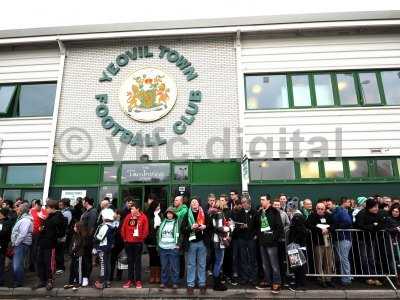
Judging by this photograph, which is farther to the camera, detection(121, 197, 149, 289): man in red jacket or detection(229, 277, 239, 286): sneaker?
detection(229, 277, 239, 286): sneaker

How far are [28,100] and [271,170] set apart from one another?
34.2 ft

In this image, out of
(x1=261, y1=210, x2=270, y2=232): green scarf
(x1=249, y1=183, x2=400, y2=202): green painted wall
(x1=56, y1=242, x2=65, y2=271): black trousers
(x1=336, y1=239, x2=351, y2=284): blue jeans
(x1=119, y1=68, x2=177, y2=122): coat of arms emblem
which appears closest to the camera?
(x1=261, y1=210, x2=270, y2=232): green scarf

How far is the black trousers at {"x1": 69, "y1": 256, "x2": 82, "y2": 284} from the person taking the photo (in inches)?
320

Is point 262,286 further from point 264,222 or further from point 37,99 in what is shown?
point 37,99

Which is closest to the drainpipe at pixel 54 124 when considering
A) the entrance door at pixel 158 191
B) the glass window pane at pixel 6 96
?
the glass window pane at pixel 6 96

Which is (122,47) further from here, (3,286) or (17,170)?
(3,286)

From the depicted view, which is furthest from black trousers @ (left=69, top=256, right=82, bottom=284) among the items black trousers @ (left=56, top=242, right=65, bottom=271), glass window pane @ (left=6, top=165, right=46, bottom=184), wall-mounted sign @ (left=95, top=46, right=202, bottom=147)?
glass window pane @ (left=6, top=165, right=46, bottom=184)

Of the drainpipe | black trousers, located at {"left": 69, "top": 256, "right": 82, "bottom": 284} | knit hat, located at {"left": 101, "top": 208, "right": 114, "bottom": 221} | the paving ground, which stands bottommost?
the paving ground

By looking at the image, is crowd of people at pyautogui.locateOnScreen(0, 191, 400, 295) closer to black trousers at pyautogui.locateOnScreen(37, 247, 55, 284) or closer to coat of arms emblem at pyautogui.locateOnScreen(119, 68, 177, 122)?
black trousers at pyautogui.locateOnScreen(37, 247, 55, 284)

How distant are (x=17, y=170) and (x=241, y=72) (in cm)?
971

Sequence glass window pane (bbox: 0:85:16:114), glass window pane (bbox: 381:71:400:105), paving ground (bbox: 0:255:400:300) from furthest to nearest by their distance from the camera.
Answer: glass window pane (bbox: 0:85:16:114) < glass window pane (bbox: 381:71:400:105) < paving ground (bbox: 0:255:400:300)

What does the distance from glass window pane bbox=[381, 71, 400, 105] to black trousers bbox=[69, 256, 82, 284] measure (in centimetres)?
1219

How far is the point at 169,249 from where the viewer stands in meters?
7.77

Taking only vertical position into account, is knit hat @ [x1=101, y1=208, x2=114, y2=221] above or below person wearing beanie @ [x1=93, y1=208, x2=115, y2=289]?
above
